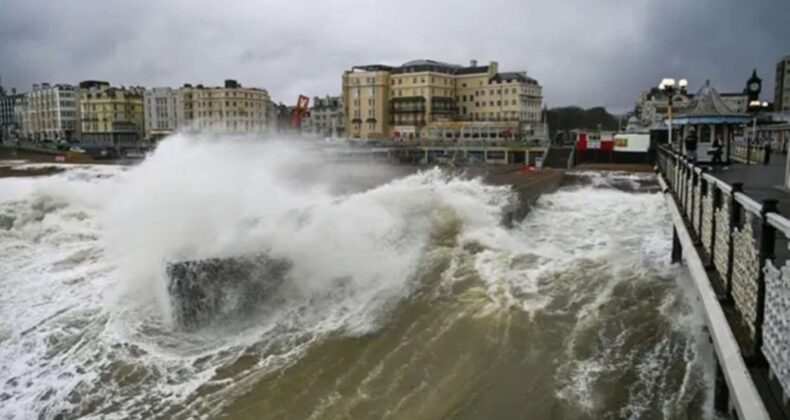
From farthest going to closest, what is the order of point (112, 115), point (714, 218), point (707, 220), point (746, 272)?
point (112, 115) → point (707, 220) → point (714, 218) → point (746, 272)

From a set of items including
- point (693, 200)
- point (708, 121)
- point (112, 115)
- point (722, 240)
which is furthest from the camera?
point (112, 115)

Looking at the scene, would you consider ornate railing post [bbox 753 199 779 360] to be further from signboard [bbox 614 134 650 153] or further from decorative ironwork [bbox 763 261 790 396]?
signboard [bbox 614 134 650 153]

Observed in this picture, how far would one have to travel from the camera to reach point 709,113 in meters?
20.5

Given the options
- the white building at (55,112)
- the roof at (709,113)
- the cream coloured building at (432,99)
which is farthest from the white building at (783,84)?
the white building at (55,112)

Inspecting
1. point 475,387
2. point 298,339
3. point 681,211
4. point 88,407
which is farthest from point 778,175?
point 88,407

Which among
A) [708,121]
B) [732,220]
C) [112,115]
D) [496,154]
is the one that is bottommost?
[496,154]

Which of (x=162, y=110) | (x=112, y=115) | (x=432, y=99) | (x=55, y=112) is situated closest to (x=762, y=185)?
(x=432, y=99)

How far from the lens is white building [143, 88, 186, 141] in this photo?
121 m

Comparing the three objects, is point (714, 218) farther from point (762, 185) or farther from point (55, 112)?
point (55, 112)

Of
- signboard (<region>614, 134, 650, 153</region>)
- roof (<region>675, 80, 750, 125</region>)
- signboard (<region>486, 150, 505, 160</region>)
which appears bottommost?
signboard (<region>486, 150, 505, 160</region>)

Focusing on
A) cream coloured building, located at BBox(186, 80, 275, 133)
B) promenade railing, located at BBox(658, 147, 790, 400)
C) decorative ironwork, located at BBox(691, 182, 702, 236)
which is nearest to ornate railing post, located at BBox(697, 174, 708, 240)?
decorative ironwork, located at BBox(691, 182, 702, 236)

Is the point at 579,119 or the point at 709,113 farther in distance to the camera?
the point at 579,119

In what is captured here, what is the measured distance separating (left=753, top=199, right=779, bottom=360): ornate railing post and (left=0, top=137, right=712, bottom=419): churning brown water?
321cm

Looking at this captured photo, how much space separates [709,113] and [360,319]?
1583 cm
